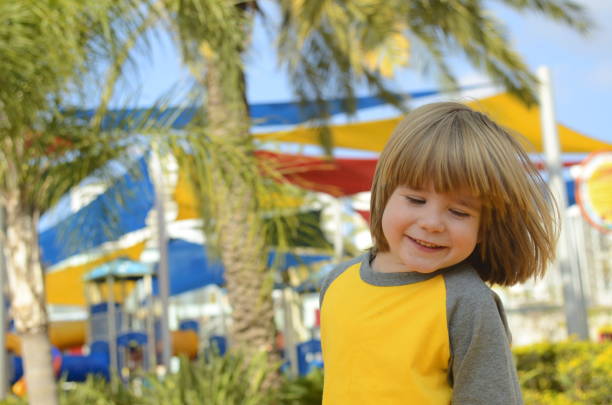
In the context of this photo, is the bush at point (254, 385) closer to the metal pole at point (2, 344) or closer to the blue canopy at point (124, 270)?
the metal pole at point (2, 344)

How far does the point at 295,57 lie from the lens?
26.1ft

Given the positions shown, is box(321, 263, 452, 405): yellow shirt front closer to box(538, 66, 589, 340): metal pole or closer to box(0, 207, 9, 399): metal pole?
box(0, 207, 9, 399): metal pole

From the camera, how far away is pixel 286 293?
10.3 meters

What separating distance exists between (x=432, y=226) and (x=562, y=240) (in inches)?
287

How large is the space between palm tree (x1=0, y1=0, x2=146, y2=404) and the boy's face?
117 inches

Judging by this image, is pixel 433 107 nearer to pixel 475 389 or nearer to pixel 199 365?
pixel 475 389

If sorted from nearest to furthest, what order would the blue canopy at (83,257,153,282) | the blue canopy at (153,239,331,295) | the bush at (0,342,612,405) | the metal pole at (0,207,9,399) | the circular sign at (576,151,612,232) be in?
the bush at (0,342,612,405) < the metal pole at (0,207,9,399) < the circular sign at (576,151,612,232) < the blue canopy at (83,257,153,282) < the blue canopy at (153,239,331,295)

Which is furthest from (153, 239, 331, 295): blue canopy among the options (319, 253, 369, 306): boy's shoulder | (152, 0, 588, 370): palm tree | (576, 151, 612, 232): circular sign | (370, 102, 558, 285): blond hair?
(370, 102, 558, 285): blond hair

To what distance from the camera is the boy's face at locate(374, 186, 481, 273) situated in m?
1.38

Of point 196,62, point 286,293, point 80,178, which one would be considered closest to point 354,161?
point 286,293

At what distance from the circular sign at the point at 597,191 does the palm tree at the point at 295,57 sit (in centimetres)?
89

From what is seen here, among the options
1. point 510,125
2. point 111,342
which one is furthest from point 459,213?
point 510,125

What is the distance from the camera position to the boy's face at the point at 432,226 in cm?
138

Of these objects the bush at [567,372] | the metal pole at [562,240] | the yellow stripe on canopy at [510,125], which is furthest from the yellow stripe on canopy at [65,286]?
the bush at [567,372]
